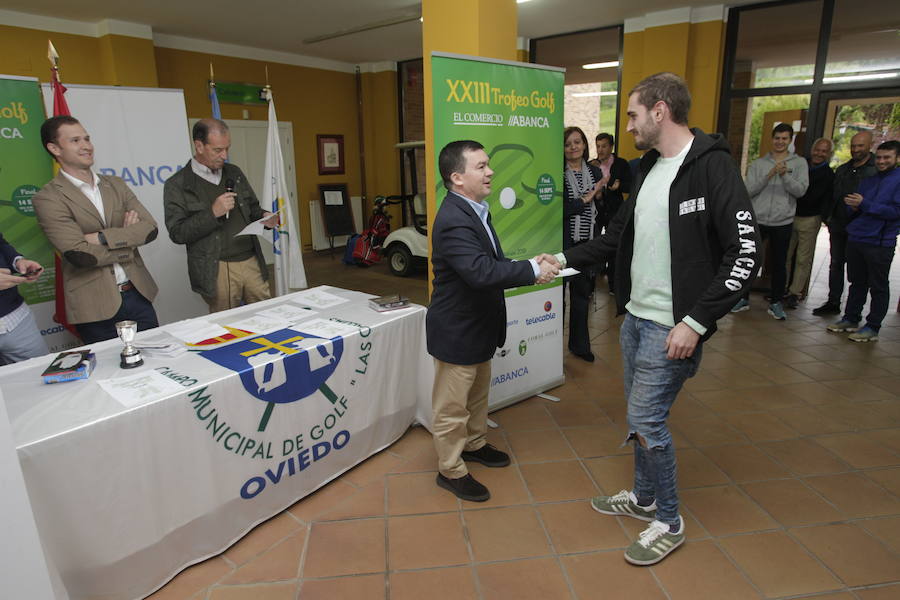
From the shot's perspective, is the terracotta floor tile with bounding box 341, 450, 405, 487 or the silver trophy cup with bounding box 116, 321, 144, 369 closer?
the silver trophy cup with bounding box 116, 321, 144, 369

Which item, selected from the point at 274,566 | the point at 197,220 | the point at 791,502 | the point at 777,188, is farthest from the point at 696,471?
the point at 777,188

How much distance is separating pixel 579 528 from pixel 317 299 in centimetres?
173

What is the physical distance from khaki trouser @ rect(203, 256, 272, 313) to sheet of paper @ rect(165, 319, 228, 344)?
63 cm

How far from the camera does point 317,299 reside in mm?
2877

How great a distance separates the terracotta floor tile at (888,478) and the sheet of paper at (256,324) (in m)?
2.86

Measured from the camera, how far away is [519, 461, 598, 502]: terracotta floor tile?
236cm

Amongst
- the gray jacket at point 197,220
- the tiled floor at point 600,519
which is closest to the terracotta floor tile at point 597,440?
the tiled floor at point 600,519

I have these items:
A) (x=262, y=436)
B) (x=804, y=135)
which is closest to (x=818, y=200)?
(x=804, y=135)

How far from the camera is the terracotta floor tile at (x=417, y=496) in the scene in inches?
89.7

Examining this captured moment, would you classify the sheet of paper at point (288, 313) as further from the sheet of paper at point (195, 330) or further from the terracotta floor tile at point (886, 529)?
the terracotta floor tile at point (886, 529)

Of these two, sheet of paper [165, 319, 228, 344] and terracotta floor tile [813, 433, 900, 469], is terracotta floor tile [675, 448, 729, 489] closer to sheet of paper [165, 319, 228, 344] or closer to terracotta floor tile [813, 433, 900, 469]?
terracotta floor tile [813, 433, 900, 469]

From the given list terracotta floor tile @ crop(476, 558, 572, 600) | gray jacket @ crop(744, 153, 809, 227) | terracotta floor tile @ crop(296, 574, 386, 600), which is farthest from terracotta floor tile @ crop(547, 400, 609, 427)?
gray jacket @ crop(744, 153, 809, 227)

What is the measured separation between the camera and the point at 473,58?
2.72 metres

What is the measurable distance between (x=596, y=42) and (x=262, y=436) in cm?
786
